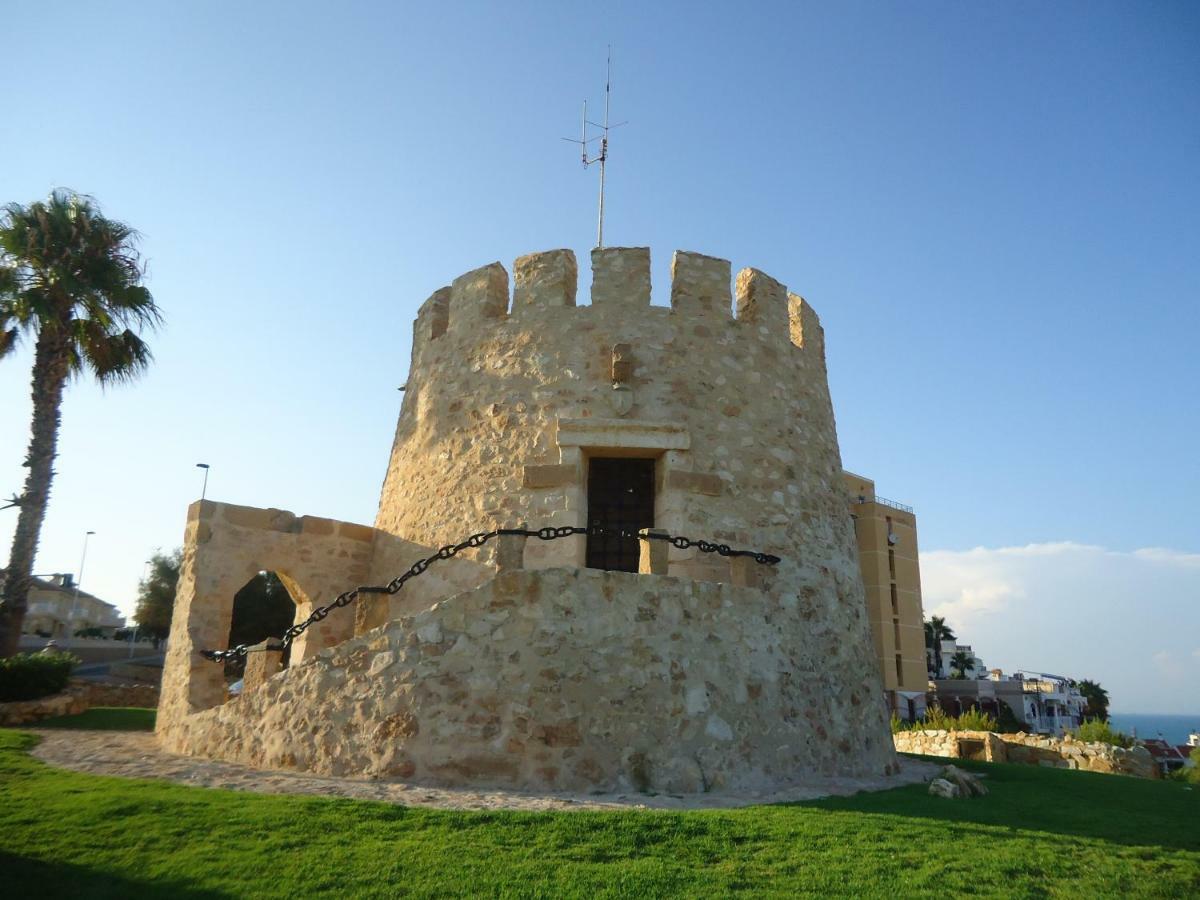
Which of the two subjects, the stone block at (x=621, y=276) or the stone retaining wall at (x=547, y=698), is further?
the stone block at (x=621, y=276)

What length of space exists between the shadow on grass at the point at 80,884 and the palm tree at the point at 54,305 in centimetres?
1192

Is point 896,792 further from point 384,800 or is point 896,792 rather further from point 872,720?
point 384,800

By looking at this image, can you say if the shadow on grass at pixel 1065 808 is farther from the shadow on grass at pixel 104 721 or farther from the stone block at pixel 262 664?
the shadow on grass at pixel 104 721

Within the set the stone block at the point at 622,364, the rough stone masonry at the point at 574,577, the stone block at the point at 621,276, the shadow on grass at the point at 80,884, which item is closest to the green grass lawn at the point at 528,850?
the shadow on grass at the point at 80,884

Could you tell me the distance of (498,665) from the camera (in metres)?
7.52

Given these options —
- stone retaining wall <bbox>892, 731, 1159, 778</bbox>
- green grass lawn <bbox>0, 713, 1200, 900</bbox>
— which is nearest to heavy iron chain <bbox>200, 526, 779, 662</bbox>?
green grass lawn <bbox>0, 713, 1200, 900</bbox>

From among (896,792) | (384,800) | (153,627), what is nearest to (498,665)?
(384,800)

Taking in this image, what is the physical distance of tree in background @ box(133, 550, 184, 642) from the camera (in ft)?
107

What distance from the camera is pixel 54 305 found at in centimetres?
1538

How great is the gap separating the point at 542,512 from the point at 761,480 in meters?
2.83

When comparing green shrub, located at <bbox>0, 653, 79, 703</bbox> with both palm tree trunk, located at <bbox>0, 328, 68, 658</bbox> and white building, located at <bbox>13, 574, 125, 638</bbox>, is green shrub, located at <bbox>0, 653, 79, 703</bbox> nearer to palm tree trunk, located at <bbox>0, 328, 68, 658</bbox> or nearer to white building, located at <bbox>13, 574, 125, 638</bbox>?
palm tree trunk, located at <bbox>0, 328, 68, 658</bbox>

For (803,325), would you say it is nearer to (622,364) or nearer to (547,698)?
(622,364)

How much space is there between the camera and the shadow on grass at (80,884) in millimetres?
4484

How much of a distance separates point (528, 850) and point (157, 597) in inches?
1296
